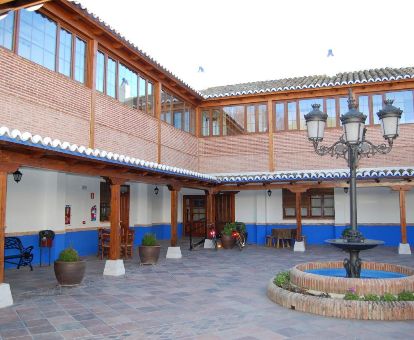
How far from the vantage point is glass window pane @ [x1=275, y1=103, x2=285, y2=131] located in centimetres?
1645

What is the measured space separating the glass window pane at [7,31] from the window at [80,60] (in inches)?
79.4

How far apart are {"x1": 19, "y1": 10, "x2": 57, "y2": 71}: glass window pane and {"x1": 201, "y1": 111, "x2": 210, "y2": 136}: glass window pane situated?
865cm

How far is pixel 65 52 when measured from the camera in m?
9.90

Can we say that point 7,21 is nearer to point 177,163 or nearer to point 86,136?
point 86,136

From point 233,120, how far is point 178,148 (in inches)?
121

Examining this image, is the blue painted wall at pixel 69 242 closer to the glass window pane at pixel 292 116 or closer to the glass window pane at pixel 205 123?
the glass window pane at pixel 205 123

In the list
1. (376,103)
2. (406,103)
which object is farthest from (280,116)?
(406,103)

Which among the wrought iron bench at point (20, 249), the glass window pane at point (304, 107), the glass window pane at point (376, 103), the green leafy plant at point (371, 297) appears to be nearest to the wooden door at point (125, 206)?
the wrought iron bench at point (20, 249)

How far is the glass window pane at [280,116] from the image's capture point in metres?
16.5

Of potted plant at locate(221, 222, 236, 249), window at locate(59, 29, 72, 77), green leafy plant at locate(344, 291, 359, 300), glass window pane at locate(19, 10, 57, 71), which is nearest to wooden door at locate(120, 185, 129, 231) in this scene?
potted plant at locate(221, 222, 236, 249)

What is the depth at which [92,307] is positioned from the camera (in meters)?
6.92

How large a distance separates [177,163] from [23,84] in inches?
290

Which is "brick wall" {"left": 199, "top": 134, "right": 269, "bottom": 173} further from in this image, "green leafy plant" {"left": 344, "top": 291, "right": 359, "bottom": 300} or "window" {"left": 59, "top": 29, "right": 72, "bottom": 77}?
"green leafy plant" {"left": 344, "top": 291, "right": 359, "bottom": 300}

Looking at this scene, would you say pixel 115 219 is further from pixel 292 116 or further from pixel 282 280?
pixel 292 116
